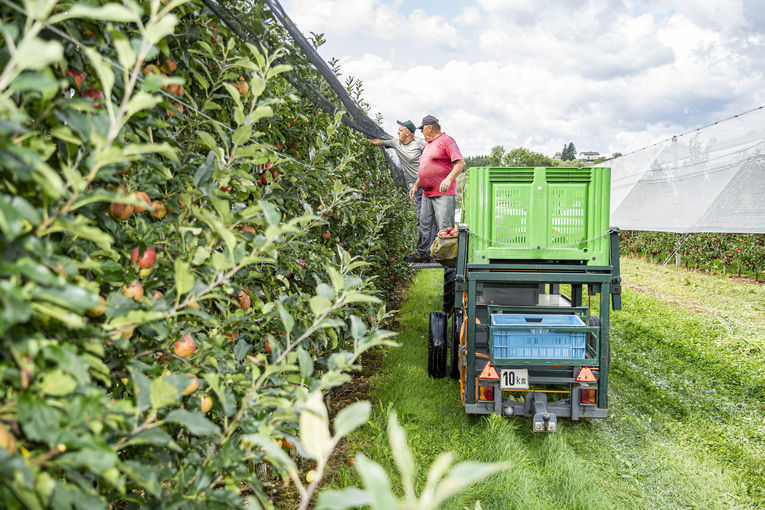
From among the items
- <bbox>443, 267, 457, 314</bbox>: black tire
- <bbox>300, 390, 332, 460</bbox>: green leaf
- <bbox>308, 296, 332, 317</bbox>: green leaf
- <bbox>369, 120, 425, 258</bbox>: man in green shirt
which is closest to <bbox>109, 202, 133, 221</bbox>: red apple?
<bbox>308, 296, 332, 317</bbox>: green leaf

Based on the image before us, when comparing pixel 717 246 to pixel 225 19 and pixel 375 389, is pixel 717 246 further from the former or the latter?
pixel 225 19

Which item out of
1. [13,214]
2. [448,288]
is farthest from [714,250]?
[13,214]

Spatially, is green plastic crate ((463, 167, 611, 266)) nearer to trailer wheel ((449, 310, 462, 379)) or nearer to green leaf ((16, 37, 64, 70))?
trailer wheel ((449, 310, 462, 379))

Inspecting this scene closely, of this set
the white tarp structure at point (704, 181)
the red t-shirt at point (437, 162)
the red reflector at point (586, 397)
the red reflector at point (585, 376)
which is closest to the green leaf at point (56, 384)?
the red reflector at point (585, 376)

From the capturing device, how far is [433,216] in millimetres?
5789

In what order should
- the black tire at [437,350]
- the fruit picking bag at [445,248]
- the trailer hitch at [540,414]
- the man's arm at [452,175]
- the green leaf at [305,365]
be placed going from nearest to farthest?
the green leaf at [305,365] → the trailer hitch at [540,414] → the fruit picking bag at [445,248] → the black tire at [437,350] → the man's arm at [452,175]

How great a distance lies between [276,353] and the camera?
1.30m

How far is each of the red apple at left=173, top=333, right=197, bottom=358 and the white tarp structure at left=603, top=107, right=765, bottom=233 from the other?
8.57m

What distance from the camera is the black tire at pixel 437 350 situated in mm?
4727

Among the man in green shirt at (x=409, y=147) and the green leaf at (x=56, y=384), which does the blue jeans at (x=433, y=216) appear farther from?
the green leaf at (x=56, y=384)

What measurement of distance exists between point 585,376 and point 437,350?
152 cm

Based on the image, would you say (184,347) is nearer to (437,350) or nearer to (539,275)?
(539,275)

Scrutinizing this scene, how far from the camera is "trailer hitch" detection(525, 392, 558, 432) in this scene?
11.4ft

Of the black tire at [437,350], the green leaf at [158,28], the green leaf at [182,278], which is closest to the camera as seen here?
the green leaf at [158,28]
